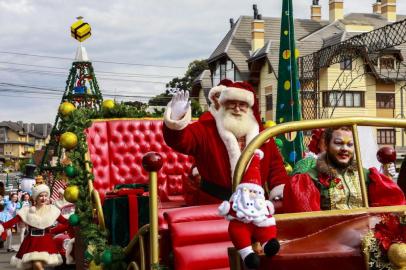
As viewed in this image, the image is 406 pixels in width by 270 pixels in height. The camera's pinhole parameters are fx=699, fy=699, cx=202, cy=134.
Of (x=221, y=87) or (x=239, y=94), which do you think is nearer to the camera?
(x=239, y=94)

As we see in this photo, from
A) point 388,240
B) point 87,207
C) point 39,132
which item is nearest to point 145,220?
point 87,207

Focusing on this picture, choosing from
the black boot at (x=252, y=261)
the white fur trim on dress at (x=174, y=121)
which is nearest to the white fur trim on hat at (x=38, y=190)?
the white fur trim on dress at (x=174, y=121)

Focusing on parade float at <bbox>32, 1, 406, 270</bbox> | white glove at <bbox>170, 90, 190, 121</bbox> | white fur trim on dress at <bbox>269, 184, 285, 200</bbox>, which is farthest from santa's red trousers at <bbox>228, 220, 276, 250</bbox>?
white glove at <bbox>170, 90, 190, 121</bbox>

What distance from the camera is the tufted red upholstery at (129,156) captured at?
7.57 metres

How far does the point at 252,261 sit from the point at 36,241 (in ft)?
20.0

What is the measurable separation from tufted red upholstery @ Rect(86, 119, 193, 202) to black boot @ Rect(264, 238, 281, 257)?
432cm

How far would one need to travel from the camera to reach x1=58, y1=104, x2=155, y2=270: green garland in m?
5.58

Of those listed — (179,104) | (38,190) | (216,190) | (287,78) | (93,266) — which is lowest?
(93,266)

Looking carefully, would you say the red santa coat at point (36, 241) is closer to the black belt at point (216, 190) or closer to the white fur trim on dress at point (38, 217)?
the white fur trim on dress at point (38, 217)

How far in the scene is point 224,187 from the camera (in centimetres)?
558

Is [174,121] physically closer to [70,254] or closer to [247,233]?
[247,233]

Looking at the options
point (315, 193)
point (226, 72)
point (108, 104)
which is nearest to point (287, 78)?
point (108, 104)

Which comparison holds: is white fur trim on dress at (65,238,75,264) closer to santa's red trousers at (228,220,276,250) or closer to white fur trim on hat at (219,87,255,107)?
white fur trim on hat at (219,87,255,107)

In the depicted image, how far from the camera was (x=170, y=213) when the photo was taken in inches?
186
